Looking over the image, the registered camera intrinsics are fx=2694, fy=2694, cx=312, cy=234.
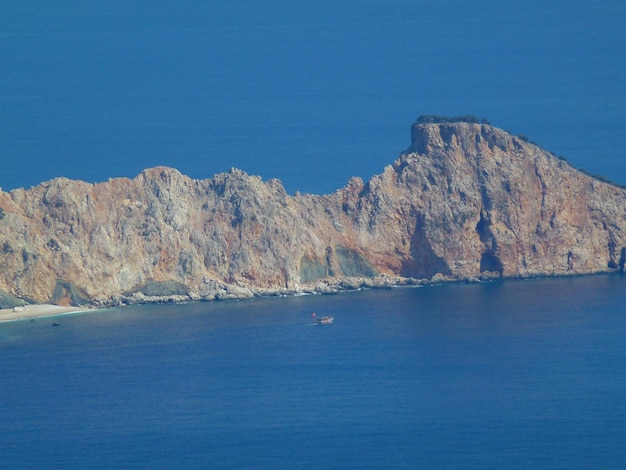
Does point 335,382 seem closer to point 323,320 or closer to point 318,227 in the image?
point 323,320

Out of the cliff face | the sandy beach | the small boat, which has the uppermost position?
the cliff face

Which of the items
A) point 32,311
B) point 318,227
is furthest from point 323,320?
point 32,311

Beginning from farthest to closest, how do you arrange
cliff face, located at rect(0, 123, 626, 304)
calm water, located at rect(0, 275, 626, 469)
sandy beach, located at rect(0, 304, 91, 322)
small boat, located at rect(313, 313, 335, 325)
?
cliff face, located at rect(0, 123, 626, 304) → sandy beach, located at rect(0, 304, 91, 322) → small boat, located at rect(313, 313, 335, 325) → calm water, located at rect(0, 275, 626, 469)

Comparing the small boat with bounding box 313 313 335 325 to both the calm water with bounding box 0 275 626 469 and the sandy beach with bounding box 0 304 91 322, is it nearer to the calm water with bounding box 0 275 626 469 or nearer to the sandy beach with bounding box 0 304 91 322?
the calm water with bounding box 0 275 626 469

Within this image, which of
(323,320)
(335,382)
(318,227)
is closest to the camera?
(335,382)

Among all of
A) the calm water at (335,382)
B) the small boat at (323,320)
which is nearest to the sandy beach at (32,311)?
the calm water at (335,382)

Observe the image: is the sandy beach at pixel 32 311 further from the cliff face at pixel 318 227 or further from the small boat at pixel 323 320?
the small boat at pixel 323 320

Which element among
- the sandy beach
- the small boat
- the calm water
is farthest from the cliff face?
the small boat
